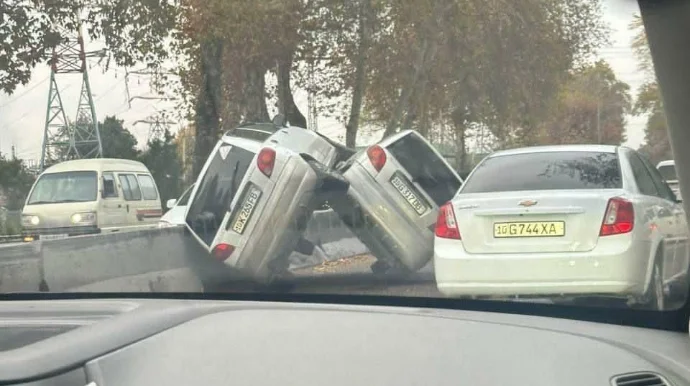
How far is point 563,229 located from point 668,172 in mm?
584

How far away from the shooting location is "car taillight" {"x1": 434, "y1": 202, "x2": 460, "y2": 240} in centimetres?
355

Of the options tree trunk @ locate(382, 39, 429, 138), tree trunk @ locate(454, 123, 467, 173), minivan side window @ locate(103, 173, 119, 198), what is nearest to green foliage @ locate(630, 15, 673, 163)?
tree trunk @ locate(454, 123, 467, 173)

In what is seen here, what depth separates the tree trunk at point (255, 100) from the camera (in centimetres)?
362

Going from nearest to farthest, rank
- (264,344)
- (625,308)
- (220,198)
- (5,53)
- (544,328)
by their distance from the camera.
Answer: (264,344) < (544,328) < (625,308) < (5,53) < (220,198)

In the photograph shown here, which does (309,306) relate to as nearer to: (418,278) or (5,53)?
(418,278)

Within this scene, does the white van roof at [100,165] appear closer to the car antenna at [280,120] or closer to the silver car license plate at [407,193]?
the car antenna at [280,120]

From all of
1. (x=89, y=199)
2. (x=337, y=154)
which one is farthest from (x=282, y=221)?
(x=89, y=199)

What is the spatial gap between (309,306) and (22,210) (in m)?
1.44

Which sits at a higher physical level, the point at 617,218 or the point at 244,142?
the point at 244,142

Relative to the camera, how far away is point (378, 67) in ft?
11.3

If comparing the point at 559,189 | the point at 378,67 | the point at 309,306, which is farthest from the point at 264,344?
the point at 559,189

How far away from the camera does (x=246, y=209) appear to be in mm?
3777

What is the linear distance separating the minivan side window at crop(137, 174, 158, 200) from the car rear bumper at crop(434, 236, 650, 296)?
1.14 meters

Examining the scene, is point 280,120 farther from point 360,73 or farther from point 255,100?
point 360,73
